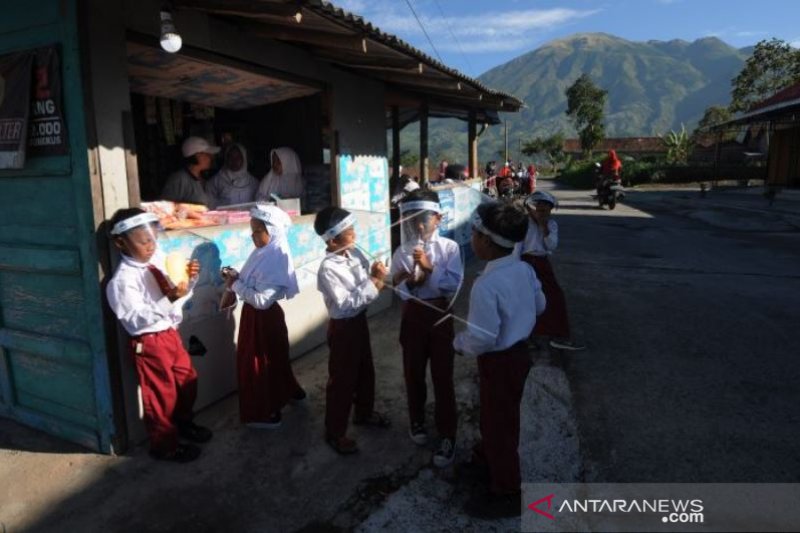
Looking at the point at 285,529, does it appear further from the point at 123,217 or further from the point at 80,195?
the point at 80,195

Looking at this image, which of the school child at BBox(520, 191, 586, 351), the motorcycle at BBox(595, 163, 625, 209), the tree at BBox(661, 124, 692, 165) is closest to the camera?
the school child at BBox(520, 191, 586, 351)

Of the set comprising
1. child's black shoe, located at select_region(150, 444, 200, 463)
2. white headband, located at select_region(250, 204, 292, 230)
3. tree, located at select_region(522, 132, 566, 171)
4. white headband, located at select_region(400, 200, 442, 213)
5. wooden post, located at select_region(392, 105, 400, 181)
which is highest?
tree, located at select_region(522, 132, 566, 171)

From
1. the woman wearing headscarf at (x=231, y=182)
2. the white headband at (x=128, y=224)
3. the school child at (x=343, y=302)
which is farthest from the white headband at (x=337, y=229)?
the woman wearing headscarf at (x=231, y=182)

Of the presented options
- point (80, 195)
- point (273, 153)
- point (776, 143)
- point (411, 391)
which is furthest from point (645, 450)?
point (776, 143)

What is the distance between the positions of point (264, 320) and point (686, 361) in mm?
3650

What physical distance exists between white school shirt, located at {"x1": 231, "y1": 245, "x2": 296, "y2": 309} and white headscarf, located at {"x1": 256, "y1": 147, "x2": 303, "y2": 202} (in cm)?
213

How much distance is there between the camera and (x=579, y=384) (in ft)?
14.4

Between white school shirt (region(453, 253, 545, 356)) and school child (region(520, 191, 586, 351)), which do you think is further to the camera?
school child (region(520, 191, 586, 351))

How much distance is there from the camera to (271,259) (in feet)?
11.7

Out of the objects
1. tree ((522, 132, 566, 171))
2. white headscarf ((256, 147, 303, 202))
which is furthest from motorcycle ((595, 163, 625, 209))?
tree ((522, 132, 566, 171))

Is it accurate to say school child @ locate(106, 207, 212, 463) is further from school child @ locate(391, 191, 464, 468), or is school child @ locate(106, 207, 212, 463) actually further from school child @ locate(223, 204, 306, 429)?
school child @ locate(391, 191, 464, 468)

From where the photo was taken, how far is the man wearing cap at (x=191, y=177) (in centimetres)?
516

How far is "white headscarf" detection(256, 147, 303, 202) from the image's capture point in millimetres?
5691

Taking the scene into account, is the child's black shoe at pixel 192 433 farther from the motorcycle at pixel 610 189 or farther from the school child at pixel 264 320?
the motorcycle at pixel 610 189
